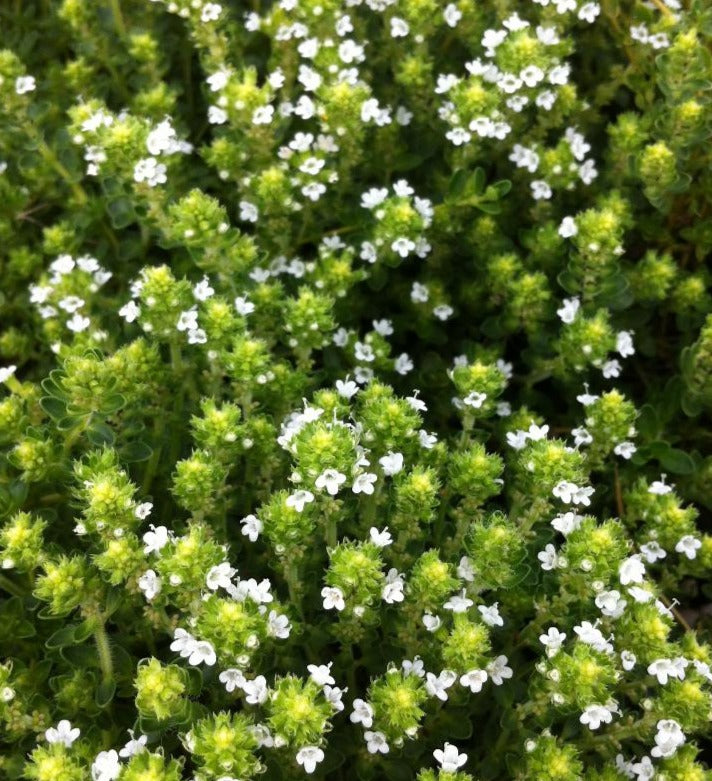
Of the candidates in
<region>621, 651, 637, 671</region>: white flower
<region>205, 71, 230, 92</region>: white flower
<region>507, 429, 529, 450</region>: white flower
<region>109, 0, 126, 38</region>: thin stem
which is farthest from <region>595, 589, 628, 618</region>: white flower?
<region>109, 0, 126, 38</region>: thin stem

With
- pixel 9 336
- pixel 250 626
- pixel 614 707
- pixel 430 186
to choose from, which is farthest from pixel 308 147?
pixel 614 707

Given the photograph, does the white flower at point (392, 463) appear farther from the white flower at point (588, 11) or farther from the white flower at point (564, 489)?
the white flower at point (588, 11)

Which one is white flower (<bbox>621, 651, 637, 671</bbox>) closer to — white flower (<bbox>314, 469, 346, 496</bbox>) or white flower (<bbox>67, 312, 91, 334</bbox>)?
white flower (<bbox>314, 469, 346, 496</bbox>)

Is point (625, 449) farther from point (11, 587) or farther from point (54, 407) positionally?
point (11, 587)

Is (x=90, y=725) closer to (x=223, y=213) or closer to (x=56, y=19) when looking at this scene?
(x=223, y=213)

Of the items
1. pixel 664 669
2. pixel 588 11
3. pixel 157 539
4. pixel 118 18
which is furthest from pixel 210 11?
pixel 664 669

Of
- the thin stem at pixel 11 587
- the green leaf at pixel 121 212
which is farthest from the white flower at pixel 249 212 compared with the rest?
the thin stem at pixel 11 587
